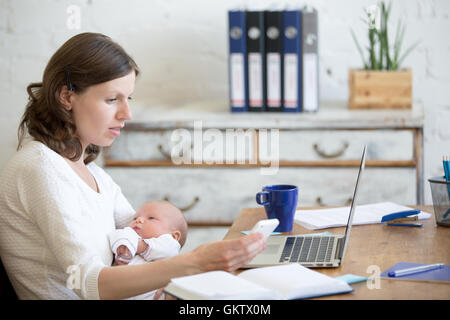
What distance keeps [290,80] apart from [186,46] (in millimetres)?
628

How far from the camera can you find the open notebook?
839 mm

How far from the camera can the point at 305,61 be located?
2279 millimetres

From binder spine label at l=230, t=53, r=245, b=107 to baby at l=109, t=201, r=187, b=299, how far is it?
886mm

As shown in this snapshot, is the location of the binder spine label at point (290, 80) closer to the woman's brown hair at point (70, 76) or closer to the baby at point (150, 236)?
the baby at point (150, 236)

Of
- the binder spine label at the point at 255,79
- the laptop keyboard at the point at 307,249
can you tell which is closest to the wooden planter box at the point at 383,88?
the binder spine label at the point at 255,79

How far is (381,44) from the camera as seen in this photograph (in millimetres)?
2363

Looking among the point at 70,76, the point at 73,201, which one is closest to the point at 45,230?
the point at 73,201

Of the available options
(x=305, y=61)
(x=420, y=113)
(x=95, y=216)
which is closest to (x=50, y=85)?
(x=95, y=216)

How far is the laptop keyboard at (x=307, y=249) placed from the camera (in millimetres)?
1084

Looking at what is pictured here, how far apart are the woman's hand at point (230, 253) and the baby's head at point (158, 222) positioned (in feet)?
1.54

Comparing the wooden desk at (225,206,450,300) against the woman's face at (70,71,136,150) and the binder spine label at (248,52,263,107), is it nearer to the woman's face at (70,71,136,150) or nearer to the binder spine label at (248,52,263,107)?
the woman's face at (70,71,136,150)

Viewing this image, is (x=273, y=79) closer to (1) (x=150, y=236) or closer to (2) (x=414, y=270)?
(1) (x=150, y=236)

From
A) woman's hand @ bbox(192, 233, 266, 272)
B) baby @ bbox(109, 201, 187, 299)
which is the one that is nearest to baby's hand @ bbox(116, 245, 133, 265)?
baby @ bbox(109, 201, 187, 299)
